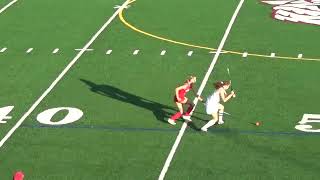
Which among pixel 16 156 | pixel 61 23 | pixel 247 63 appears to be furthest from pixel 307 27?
pixel 16 156

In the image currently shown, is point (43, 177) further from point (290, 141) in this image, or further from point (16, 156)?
point (290, 141)

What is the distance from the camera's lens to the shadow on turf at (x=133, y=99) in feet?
72.7

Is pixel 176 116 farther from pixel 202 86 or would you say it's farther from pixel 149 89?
pixel 202 86

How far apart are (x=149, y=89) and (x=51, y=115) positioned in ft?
10.7

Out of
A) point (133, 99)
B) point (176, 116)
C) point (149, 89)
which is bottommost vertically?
point (149, 89)

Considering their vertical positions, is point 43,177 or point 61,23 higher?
point 43,177

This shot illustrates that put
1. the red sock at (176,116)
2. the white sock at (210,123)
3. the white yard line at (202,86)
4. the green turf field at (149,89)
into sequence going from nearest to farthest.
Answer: the white yard line at (202,86) < the green turf field at (149,89) < the white sock at (210,123) < the red sock at (176,116)

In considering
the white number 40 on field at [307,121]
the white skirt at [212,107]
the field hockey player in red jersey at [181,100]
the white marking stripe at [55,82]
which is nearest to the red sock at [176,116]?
the field hockey player in red jersey at [181,100]

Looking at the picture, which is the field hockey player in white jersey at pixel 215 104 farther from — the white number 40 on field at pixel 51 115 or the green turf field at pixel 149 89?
the white number 40 on field at pixel 51 115

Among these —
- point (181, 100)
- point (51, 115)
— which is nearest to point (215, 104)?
point (181, 100)

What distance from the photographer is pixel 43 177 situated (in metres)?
18.4

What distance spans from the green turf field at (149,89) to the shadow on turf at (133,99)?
28 millimetres

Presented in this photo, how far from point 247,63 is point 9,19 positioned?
34.2 feet

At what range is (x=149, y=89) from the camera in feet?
78.7
